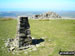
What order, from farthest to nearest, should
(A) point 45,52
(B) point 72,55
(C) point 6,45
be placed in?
(C) point 6,45
(A) point 45,52
(B) point 72,55

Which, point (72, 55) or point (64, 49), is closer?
point (72, 55)

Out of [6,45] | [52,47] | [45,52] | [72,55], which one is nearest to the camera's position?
[72,55]

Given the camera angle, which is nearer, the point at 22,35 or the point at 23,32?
the point at 22,35

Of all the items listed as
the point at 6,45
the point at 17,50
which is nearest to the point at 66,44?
the point at 17,50

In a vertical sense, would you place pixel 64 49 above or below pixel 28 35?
below

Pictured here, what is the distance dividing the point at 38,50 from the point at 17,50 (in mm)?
3470

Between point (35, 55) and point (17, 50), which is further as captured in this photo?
point (17, 50)

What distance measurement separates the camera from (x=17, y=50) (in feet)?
76.3

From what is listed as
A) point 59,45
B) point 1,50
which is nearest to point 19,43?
point 1,50

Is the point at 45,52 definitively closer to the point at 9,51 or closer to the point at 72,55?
the point at 72,55

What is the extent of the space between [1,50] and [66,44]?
1116cm

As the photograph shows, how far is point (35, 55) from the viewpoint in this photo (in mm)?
21078

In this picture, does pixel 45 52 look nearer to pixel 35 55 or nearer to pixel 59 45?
pixel 35 55

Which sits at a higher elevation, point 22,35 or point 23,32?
point 23,32
